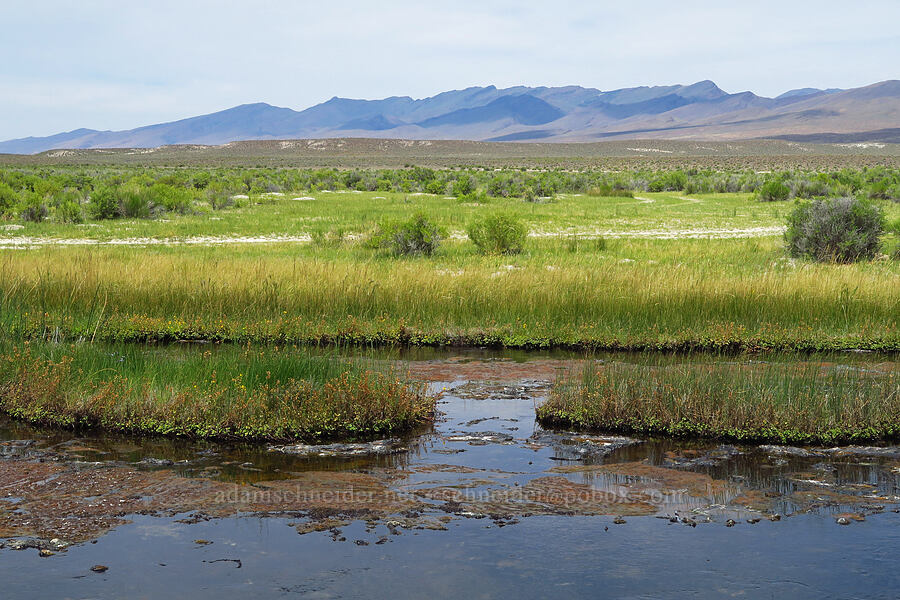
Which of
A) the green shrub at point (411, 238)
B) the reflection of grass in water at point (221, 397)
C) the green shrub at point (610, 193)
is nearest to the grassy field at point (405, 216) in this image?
the green shrub at point (411, 238)

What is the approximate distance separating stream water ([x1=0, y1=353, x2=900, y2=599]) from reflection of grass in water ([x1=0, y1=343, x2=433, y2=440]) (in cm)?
29

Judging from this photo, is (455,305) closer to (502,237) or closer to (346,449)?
(346,449)

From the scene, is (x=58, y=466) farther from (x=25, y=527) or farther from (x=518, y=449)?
(x=518, y=449)

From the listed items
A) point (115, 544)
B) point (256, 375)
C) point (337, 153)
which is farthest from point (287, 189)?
point (337, 153)

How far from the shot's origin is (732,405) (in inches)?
383

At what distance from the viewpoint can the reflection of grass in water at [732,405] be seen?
957 centimetres

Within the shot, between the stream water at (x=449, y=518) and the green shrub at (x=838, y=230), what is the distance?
13572mm

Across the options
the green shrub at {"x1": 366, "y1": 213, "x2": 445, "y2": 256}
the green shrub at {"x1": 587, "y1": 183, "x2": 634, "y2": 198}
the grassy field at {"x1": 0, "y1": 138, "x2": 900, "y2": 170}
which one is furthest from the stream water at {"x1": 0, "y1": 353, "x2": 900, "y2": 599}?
the grassy field at {"x1": 0, "y1": 138, "x2": 900, "y2": 170}

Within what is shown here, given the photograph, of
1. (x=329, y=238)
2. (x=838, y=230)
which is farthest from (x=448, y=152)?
(x=838, y=230)

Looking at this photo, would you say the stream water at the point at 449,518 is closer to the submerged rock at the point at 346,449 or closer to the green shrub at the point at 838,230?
the submerged rock at the point at 346,449

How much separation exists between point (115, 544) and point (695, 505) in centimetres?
501

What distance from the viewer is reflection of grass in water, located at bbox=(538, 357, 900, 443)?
9.57 meters

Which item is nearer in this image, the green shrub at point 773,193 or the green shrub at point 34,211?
the green shrub at point 34,211

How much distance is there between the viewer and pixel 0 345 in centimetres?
1177
